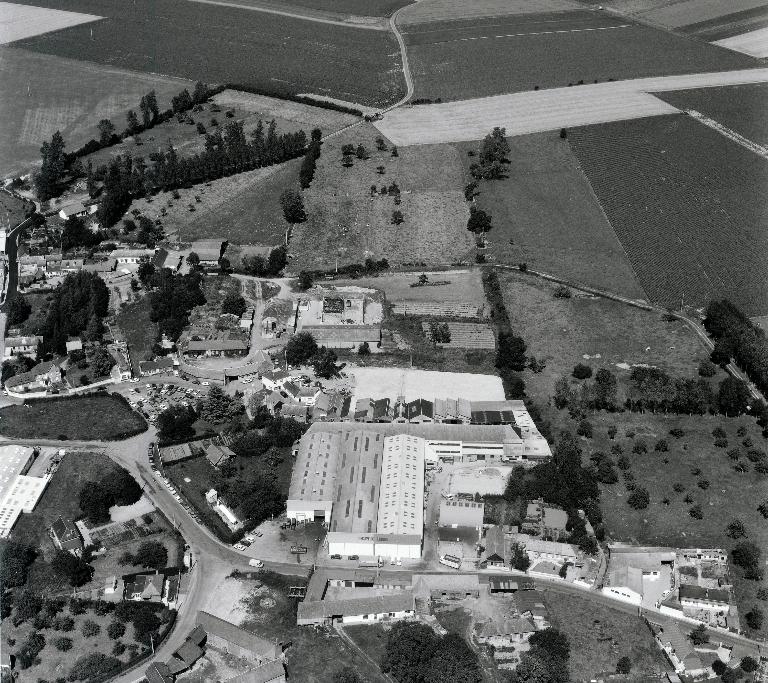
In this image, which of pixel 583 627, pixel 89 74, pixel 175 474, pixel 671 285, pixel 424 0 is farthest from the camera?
pixel 424 0

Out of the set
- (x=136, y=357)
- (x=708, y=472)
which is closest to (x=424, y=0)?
(x=136, y=357)

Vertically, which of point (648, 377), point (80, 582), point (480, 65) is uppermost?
point (480, 65)

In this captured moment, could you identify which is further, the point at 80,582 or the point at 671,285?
the point at 671,285

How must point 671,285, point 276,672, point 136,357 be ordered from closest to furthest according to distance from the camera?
point 276,672, point 136,357, point 671,285

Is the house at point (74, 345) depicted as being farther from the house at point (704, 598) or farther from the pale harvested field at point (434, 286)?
the house at point (704, 598)

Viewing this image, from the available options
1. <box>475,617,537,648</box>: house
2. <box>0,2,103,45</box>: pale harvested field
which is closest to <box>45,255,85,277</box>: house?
<box>475,617,537,648</box>: house

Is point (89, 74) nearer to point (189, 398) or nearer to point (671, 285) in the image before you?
point (189, 398)
